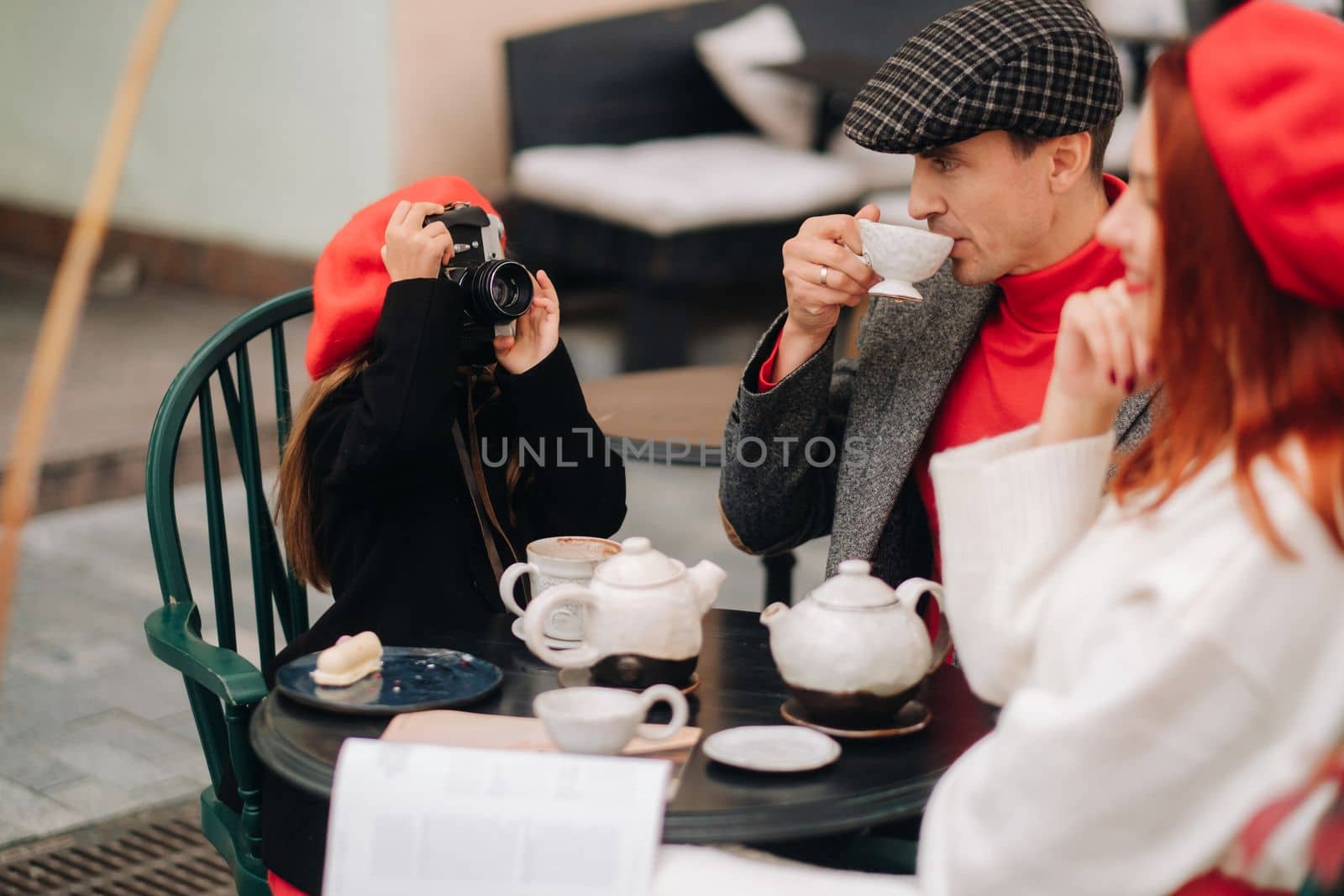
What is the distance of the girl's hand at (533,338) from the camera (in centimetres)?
193

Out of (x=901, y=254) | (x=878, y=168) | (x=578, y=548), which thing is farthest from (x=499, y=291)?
(x=878, y=168)

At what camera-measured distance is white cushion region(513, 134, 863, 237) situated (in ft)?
16.6

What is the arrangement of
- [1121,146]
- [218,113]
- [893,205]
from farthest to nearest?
[218,113]
[1121,146]
[893,205]

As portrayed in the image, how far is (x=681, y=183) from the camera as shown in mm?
5188

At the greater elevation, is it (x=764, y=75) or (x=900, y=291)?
(x=900, y=291)

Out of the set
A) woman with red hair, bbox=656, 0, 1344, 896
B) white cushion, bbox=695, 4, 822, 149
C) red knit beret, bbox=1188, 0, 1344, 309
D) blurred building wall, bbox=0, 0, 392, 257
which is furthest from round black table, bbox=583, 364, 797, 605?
blurred building wall, bbox=0, 0, 392, 257

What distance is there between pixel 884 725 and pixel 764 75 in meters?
4.50

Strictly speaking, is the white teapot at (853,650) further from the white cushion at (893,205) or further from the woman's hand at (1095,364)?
the white cushion at (893,205)

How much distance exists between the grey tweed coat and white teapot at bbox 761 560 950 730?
52 cm

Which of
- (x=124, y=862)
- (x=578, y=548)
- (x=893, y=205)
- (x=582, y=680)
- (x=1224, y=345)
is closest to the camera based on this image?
(x=1224, y=345)

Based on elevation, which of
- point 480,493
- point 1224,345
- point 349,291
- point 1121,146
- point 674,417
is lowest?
point 1121,146

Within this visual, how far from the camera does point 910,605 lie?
1.36 m

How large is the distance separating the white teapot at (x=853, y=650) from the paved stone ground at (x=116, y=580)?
5.44 ft

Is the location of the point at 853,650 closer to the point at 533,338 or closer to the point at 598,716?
the point at 598,716
